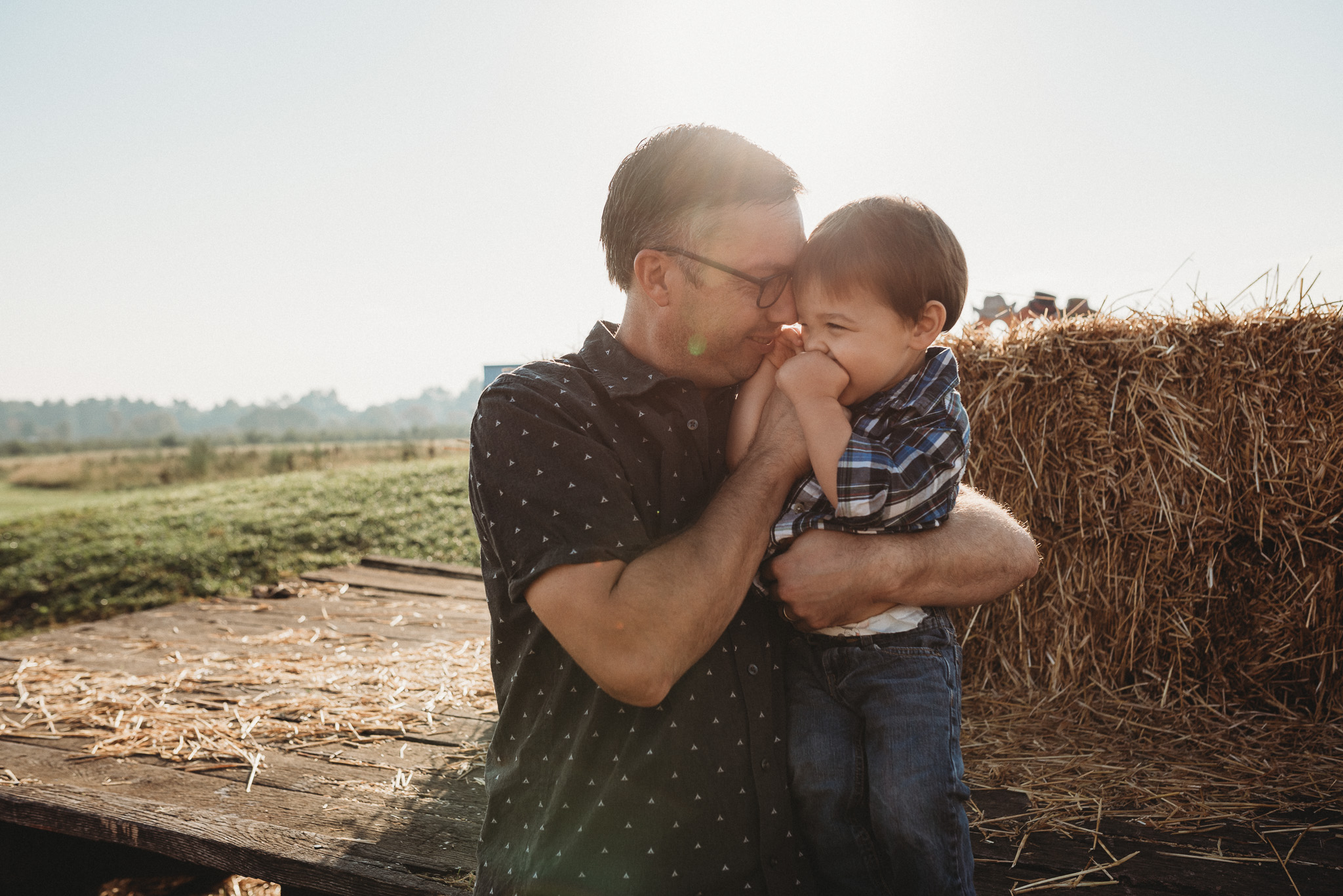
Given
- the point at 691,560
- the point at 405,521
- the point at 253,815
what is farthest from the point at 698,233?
the point at 405,521

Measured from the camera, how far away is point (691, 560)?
1.62 meters

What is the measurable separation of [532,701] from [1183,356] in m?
3.41

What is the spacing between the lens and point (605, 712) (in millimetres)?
1761

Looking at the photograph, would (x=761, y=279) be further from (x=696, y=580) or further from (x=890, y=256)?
(x=696, y=580)

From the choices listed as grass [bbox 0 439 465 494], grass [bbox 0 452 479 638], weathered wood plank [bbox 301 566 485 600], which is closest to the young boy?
weathered wood plank [bbox 301 566 485 600]

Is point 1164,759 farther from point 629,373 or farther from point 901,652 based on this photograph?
point 629,373

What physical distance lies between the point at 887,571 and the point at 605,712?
78cm

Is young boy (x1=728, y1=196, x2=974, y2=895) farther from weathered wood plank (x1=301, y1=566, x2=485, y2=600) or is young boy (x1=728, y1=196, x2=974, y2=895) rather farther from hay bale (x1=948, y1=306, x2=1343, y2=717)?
weathered wood plank (x1=301, y1=566, x2=485, y2=600)

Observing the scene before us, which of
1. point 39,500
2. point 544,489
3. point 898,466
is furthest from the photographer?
point 39,500

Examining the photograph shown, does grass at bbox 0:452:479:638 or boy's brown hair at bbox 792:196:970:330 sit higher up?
boy's brown hair at bbox 792:196:970:330

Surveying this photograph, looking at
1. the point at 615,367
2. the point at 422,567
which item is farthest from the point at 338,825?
the point at 422,567

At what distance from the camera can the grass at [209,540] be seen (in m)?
8.98

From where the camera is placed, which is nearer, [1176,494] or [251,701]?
[1176,494]

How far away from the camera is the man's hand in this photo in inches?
72.5
